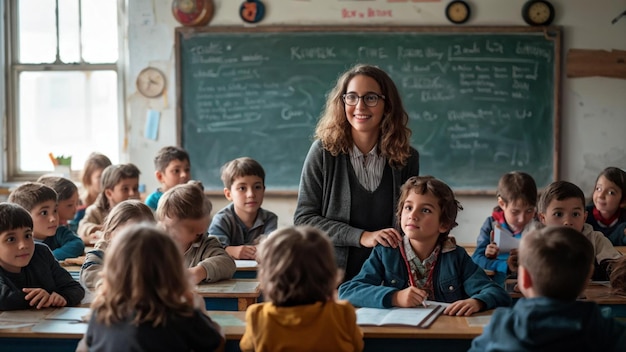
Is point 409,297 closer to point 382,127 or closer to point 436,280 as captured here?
point 436,280

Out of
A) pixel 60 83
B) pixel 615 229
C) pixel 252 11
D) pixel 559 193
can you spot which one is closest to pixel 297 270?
pixel 559 193

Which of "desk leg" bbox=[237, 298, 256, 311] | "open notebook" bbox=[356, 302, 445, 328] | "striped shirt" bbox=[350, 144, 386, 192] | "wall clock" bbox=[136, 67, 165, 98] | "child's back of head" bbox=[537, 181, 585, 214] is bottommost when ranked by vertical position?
"desk leg" bbox=[237, 298, 256, 311]

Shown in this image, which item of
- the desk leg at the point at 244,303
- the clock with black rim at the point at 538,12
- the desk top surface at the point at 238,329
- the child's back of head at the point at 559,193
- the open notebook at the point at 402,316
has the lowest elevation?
the desk leg at the point at 244,303

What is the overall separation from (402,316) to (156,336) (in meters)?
0.83

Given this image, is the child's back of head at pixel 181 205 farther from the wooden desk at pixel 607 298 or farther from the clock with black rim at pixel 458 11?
the clock with black rim at pixel 458 11

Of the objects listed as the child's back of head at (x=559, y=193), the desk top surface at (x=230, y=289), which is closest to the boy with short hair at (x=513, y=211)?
the child's back of head at (x=559, y=193)

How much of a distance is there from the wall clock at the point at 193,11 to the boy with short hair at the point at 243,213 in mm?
2048

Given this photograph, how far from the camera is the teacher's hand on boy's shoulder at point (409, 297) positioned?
264cm

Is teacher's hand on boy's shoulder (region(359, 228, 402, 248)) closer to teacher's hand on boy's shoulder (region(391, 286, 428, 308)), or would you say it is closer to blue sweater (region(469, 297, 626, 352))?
teacher's hand on boy's shoulder (region(391, 286, 428, 308))

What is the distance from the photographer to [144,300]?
2107 mm

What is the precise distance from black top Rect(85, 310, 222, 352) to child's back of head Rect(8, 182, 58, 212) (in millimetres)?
1782

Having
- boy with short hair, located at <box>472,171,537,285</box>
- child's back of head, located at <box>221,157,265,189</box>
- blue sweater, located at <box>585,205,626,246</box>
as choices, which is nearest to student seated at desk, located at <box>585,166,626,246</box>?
blue sweater, located at <box>585,205,626,246</box>

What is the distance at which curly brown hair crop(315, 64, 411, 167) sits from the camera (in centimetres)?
313

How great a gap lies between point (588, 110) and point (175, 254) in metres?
4.63
